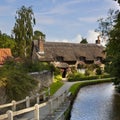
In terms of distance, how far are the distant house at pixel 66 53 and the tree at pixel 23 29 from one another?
2.45 meters

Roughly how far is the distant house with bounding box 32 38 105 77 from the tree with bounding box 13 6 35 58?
2.45 metres

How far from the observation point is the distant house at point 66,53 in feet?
234

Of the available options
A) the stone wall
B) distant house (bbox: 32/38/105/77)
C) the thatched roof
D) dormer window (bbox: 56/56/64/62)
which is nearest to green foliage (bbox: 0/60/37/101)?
the stone wall

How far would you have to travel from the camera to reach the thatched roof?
239 ft

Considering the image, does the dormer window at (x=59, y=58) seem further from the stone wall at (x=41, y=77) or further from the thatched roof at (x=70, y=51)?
the stone wall at (x=41, y=77)

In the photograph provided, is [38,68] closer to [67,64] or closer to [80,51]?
[67,64]

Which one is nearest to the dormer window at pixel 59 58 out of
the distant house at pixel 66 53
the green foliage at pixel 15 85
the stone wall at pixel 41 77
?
the distant house at pixel 66 53

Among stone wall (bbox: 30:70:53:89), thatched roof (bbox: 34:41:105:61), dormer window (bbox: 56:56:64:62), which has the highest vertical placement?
thatched roof (bbox: 34:41:105:61)

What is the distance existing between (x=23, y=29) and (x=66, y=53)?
40.2 feet

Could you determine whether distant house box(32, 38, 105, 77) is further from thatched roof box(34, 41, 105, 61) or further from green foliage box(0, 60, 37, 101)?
green foliage box(0, 60, 37, 101)

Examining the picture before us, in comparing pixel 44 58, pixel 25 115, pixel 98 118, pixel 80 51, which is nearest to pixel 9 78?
pixel 25 115

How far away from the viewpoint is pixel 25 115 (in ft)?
64.0

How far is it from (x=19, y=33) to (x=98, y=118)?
47055 millimetres

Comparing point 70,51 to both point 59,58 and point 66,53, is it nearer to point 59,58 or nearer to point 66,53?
point 66,53
